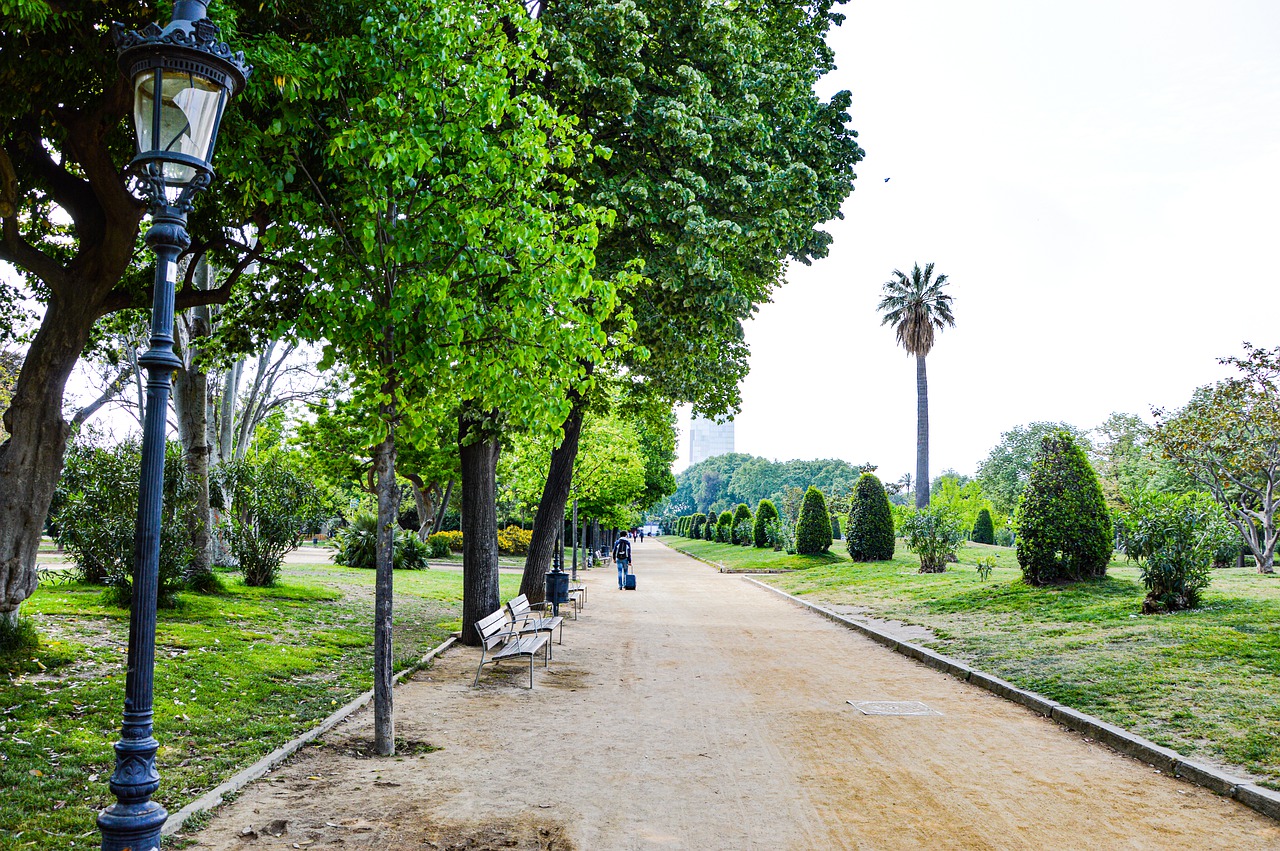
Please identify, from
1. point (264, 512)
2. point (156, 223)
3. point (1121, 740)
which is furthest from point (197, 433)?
point (1121, 740)

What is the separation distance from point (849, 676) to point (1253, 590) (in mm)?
8935

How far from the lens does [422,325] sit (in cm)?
707

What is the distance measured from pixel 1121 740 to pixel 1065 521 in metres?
9.83

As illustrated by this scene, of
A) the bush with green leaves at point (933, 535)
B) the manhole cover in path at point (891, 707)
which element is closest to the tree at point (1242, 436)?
the bush with green leaves at point (933, 535)

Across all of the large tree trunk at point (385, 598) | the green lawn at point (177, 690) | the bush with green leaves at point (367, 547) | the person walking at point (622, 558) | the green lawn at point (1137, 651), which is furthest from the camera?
the bush with green leaves at point (367, 547)

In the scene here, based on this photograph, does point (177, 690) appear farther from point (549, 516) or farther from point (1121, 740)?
point (549, 516)

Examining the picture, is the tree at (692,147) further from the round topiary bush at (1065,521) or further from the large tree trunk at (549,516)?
the round topiary bush at (1065,521)

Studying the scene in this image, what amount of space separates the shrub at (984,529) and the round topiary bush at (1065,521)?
35.0 metres

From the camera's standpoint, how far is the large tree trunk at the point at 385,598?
686cm

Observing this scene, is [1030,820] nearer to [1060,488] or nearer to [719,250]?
[719,250]

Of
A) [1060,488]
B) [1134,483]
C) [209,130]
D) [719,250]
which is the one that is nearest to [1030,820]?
[209,130]

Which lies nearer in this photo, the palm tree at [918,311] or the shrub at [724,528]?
the palm tree at [918,311]

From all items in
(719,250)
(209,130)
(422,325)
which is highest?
(719,250)

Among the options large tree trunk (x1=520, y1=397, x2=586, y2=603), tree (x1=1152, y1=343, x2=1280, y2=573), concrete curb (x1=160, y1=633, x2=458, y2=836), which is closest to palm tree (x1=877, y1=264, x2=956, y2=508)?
tree (x1=1152, y1=343, x2=1280, y2=573)
